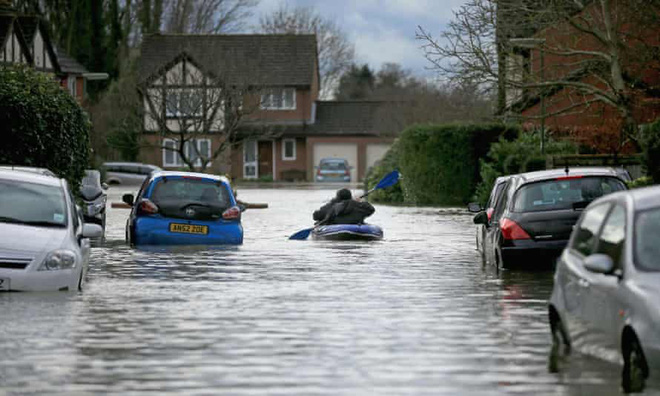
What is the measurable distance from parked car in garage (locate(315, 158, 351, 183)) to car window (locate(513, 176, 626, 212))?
6348cm

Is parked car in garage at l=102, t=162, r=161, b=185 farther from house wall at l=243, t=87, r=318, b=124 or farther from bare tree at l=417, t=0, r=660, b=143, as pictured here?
bare tree at l=417, t=0, r=660, b=143

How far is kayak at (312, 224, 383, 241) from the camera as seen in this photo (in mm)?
25594

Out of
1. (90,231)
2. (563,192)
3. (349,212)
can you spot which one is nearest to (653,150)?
(349,212)

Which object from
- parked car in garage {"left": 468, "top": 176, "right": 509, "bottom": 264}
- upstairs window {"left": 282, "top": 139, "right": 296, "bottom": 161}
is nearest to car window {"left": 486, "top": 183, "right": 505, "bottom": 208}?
parked car in garage {"left": 468, "top": 176, "right": 509, "bottom": 264}

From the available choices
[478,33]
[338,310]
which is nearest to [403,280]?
[338,310]

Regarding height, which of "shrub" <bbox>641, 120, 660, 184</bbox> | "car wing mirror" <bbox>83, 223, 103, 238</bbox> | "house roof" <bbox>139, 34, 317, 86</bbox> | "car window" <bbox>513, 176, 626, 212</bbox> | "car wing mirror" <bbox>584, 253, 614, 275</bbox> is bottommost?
"car wing mirror" <bbox>83, 223, 103, 238</bbox>

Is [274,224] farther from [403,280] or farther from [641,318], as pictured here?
[641,318]

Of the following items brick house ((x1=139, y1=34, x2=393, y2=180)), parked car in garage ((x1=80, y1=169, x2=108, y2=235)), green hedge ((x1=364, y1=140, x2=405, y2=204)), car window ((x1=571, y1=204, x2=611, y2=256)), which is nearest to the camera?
car window ((x1=571, y1=204, x2=611, y2=256))

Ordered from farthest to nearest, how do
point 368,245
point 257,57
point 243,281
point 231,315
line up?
point 257,57
point 368,245
point 243,281
point 231,315

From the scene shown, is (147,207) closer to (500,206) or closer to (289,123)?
(500,206)

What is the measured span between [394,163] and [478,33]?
65.1 feet

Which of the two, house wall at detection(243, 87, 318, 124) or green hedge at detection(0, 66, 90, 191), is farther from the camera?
house wall at detection(243, 87, 318, 124)

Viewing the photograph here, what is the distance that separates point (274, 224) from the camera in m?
35.3

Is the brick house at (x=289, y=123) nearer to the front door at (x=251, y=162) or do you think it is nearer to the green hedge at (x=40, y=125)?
the front door at (x=251, y=162)
